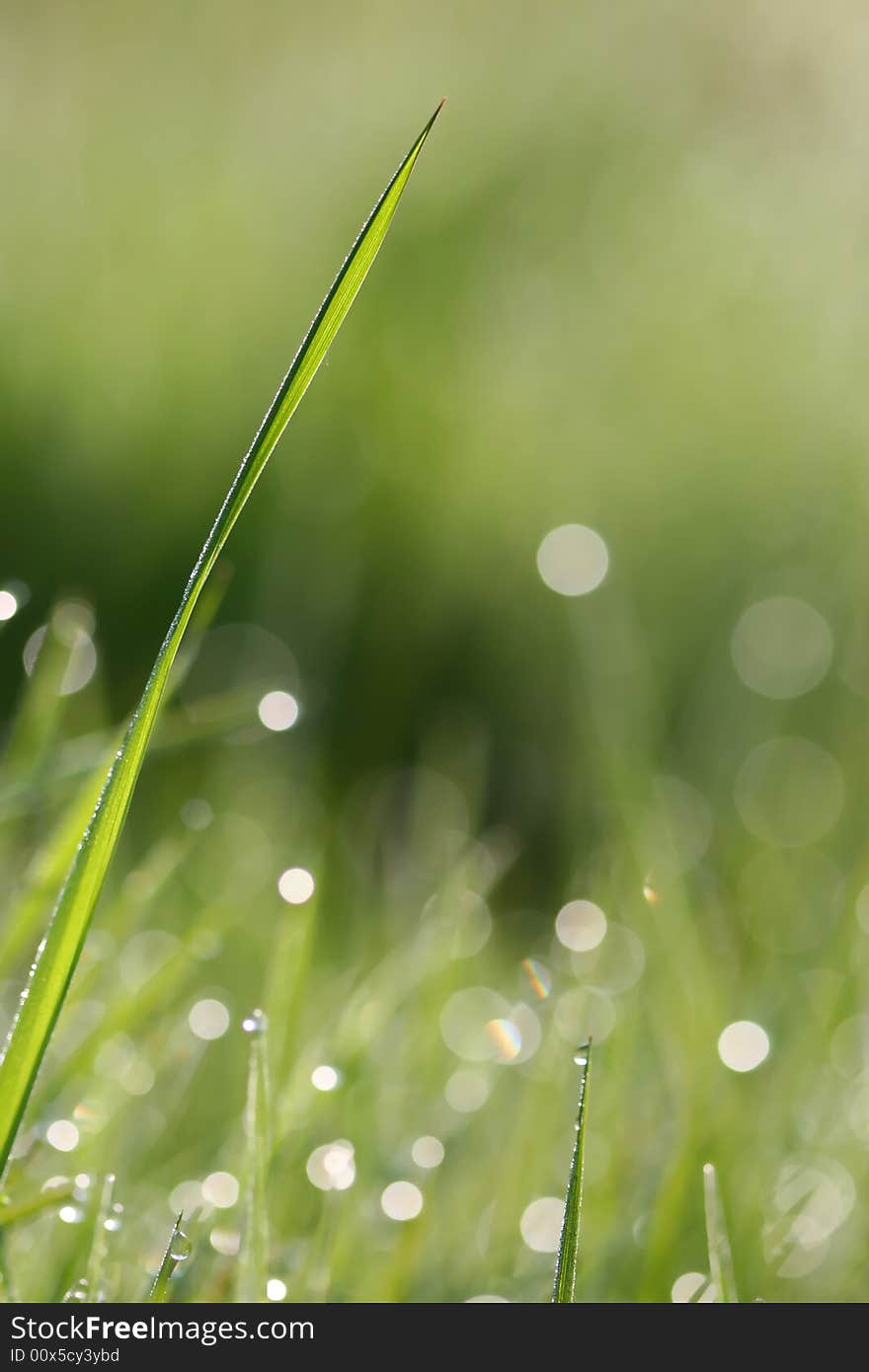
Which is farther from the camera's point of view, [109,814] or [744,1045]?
[744,1045]

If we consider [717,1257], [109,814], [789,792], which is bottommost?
[789,792]

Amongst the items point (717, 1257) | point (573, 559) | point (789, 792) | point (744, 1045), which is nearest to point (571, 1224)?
point (717, 1257)

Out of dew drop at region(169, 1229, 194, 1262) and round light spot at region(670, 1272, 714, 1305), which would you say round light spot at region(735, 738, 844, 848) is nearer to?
round light spot at region(670, 1272, 714, 1305)

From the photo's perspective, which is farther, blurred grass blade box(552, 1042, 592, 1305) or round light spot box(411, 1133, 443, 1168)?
round light spot box(411, 1133, 443, 1168)

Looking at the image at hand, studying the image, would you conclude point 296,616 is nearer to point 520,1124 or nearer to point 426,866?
point 426,866

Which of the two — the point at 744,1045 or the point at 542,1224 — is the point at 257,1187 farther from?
the point at 744,1045

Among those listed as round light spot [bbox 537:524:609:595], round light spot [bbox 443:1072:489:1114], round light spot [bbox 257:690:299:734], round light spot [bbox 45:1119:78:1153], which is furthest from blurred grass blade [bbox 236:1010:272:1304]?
round light spot [bbox 537:524:609:595]

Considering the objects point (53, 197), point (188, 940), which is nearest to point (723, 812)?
point (188, 940)
